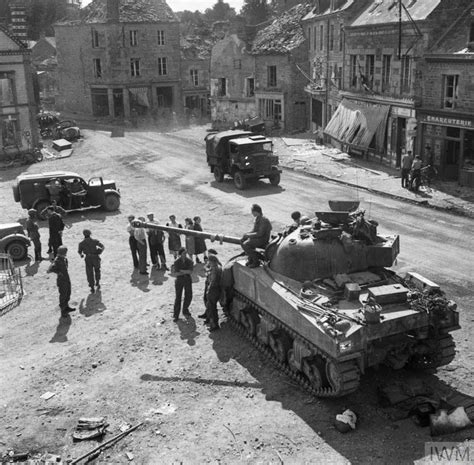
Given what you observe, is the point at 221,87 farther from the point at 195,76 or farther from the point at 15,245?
the point at 15,245

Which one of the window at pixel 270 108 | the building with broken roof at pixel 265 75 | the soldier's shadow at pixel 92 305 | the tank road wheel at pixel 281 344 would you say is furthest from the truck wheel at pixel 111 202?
the window at pixel 270 108

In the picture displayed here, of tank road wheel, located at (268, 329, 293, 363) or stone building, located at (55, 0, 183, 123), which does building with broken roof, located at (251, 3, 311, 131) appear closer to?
stone building, located at (55, 0, 183, 123)

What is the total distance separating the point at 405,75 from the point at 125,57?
31.3 m

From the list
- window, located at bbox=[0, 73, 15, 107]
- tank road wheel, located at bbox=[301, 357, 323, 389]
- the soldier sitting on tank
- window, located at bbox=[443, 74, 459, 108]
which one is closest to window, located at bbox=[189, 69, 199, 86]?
window, located at bbox=[0, 73, 15, 107]

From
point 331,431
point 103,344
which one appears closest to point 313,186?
point 103,344

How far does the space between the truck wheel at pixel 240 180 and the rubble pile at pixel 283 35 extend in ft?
61.8

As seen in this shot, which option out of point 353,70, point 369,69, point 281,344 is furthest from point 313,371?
point 353,70

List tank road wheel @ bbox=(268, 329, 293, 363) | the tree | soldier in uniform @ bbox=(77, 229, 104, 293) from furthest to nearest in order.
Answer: the tree, soldier in uniform @ bbox=(77, 229, 104, 293), tank road wheel @ bbox=(268, 329, 293, 363)

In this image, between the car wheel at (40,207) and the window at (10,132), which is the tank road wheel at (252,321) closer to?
the car wheel at (40,207)

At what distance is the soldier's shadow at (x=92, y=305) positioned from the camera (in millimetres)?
14328

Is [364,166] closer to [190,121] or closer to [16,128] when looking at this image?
[16,128]

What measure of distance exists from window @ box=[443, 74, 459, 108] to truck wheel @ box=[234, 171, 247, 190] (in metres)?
9.05

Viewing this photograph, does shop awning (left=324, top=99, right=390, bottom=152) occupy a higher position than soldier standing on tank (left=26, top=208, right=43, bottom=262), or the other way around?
shop awning (left=324, top=99, right=390, bottom=152)

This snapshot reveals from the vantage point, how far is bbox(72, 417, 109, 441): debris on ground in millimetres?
9312
